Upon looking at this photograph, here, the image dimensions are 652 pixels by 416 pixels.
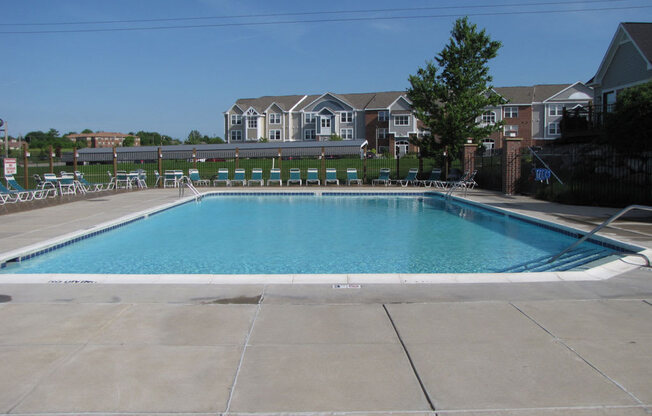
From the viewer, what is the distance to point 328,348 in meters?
3.85

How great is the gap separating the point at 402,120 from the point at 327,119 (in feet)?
28.9

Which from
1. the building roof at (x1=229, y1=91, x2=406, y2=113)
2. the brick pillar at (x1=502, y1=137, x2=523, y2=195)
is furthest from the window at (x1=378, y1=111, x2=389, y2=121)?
the brick pillar at (x1=502, y1=137, x2=523, y2=195)

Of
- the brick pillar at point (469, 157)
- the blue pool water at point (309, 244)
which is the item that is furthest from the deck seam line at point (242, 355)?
the brick pillar at point (469, 157)

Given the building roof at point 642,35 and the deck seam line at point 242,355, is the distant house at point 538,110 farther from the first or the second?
the deck seam line at point 242,355

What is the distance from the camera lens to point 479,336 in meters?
4.05

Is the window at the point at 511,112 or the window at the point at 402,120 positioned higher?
the window at the point at 511,112

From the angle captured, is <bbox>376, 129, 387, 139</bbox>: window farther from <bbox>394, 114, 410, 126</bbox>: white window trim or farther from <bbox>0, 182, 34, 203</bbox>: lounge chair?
<bbox>0, 182, 34, 203</bbox>: lounge chair

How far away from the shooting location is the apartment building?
56.0 m

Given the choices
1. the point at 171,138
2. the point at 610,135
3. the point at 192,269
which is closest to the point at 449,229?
the point at 610,135

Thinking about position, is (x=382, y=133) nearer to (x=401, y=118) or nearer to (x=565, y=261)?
(x=401, y=118)

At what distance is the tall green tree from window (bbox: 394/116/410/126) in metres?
31.4

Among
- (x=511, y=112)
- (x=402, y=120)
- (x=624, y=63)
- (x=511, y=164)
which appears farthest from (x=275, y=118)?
(x=511, y=164)

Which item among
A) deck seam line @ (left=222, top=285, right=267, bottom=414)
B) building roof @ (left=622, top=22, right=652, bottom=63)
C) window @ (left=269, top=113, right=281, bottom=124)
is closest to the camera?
deck seam line @ (left=222, top=285, right=267, bottom=414)

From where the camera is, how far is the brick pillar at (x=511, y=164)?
18.7m
